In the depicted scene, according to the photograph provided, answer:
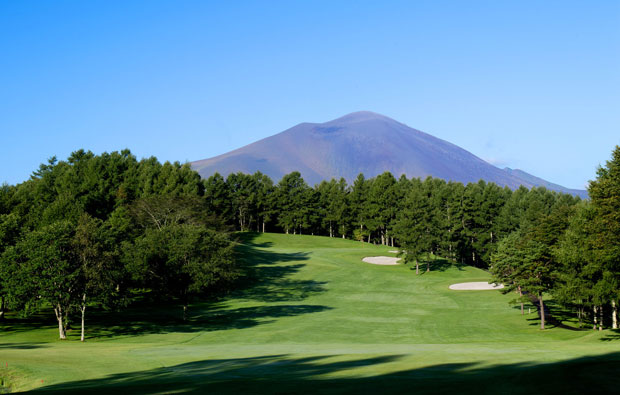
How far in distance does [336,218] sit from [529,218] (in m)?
46.5

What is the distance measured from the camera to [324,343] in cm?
3506

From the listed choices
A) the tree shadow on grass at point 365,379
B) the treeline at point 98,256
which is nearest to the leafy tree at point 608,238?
the tree shadow on grass at point 365,379

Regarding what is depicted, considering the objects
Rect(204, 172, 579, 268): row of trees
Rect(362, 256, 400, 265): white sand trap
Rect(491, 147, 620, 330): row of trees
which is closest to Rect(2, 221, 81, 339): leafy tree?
Rect(491, 147, 620, 330): row of trees

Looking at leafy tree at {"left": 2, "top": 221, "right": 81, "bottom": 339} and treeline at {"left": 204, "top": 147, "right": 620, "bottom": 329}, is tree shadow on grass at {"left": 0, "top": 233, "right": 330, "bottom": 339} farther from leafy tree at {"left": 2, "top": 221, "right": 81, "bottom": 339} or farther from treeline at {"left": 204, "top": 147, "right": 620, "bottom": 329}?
treeline at {"left": 204, "top": 147, "right": 620, "bottom": 329}

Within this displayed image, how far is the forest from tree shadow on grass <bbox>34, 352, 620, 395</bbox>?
21.2 metres

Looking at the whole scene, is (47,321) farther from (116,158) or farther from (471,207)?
(471,207)

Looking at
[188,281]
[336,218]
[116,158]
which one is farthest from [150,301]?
[336,218]

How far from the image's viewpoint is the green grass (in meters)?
16.1

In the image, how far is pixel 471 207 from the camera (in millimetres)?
103812

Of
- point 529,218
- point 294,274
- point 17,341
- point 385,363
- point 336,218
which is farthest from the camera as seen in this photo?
point 336,218

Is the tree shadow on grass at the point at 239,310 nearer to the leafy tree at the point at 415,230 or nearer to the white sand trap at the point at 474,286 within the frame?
the leafy tree at the point at 415,230

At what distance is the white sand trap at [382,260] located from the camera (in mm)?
82438

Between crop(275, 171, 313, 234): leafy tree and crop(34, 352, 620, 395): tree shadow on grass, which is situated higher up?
crop(275, 171, 313, 234): leafy tree

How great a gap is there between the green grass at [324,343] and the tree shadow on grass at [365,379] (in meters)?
0.07
